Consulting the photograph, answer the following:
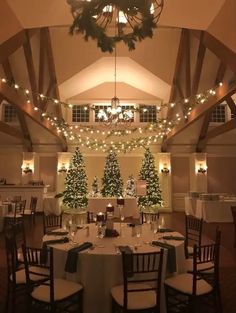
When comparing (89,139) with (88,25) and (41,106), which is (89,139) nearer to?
(41,106)

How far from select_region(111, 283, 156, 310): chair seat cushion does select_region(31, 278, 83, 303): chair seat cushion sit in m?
0.43

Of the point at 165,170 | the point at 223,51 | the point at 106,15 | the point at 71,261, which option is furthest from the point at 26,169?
the point at 106,15

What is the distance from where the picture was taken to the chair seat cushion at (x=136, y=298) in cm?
312

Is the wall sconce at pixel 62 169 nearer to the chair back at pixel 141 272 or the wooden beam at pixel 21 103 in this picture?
the wooden beam at pixel 21 103

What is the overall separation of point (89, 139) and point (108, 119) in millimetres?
5395

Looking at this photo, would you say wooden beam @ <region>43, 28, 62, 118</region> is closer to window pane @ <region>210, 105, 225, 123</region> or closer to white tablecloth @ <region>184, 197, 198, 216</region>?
white tablecloth @ <region>184, 197, 198, 216</region>

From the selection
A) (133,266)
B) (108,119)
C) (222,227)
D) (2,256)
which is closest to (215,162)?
(222,227)

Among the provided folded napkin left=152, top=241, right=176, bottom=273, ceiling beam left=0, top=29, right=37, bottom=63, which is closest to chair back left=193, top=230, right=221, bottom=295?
folded napkin left=152, top=241, right=176, bottom=273

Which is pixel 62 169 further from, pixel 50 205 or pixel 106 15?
pixel 106 15

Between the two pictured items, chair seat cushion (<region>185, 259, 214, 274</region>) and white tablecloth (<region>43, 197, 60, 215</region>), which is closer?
chair seat cushion (<region>185, 259, 214, 274</region>)

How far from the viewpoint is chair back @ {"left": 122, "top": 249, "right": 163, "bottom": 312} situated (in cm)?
317

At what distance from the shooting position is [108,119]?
29.0 ft

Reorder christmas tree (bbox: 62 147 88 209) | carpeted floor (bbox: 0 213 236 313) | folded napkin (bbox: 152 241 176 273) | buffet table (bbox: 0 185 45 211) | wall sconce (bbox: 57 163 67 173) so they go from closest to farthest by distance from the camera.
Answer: folded napkin (bbox: 152 241 176 273) → carpeted floor (bbox: 0 213 236 313) → buffet table (bbox: 0 185 45 211) → christmas tree (bbox: 62 147 88 209) → wall sconce (bbox: 57 163 67 173)

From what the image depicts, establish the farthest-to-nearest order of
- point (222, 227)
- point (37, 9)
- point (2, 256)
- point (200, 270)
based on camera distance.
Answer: point (222, 227) < point (2, 256) < point (37, 9) < point (200, 270)
